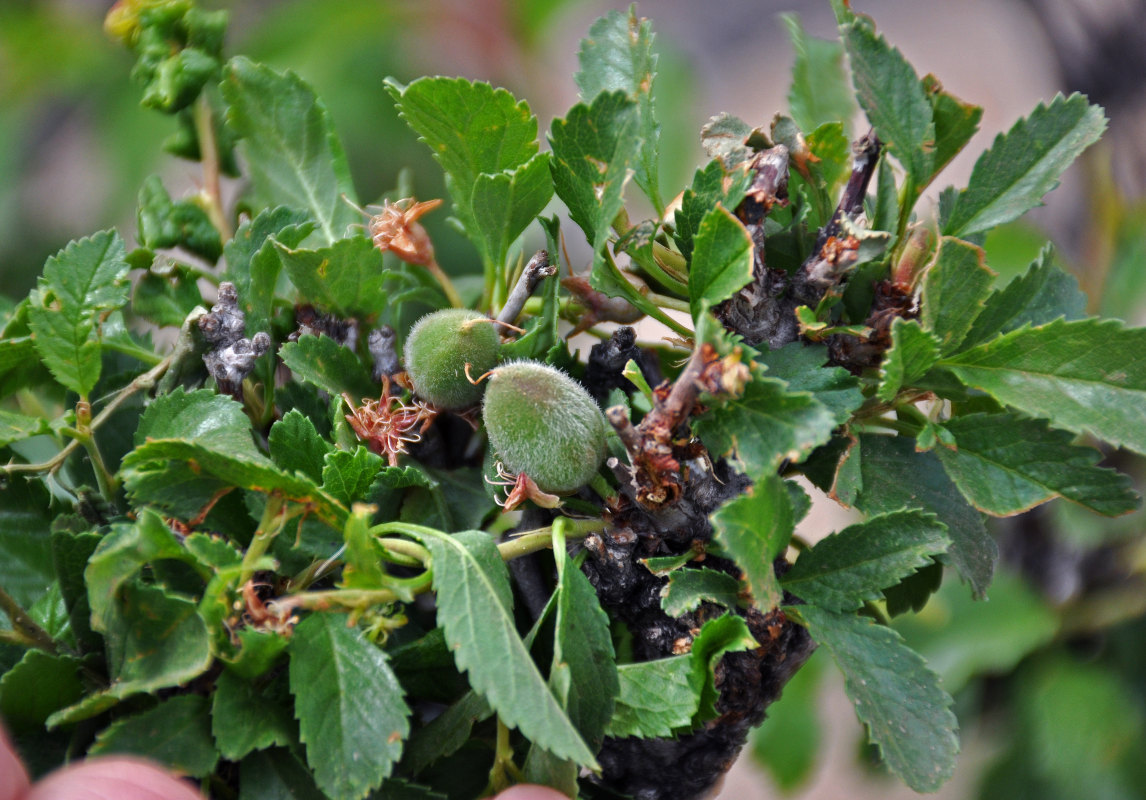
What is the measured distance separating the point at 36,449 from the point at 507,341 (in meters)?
Answer: 0.31

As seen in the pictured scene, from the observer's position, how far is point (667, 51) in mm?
1486

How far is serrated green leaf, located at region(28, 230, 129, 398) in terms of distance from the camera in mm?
365

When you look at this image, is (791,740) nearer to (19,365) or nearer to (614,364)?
(614,364)

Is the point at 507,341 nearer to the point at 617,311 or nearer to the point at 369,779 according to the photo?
the point at 617,311

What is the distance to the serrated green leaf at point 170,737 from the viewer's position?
0.31 metres

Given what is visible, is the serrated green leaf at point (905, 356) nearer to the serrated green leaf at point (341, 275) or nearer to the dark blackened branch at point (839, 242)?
the dark blackened branch at point (839, 242)

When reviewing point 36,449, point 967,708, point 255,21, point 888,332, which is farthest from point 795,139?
point 255,21

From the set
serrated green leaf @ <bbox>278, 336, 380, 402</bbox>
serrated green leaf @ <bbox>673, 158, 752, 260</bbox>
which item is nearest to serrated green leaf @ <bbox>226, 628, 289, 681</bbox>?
serrated green leaf @ <bbox>278, 336, 380, 402</bbox>

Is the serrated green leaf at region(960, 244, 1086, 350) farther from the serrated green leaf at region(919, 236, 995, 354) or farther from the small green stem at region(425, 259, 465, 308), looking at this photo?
the small green stem at region(425, 259, 465, 308)

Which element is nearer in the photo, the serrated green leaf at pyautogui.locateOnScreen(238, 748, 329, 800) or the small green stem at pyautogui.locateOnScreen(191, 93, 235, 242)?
the serrated green leaf at pyautogui.locateOnScreen(238, 748, 329, 800)

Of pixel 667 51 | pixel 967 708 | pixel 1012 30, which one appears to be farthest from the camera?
pixel 1012 30

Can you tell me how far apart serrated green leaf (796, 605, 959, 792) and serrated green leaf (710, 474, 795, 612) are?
0.04m

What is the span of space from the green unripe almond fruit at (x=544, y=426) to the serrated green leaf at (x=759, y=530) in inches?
2.3

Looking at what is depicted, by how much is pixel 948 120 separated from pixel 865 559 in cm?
18
